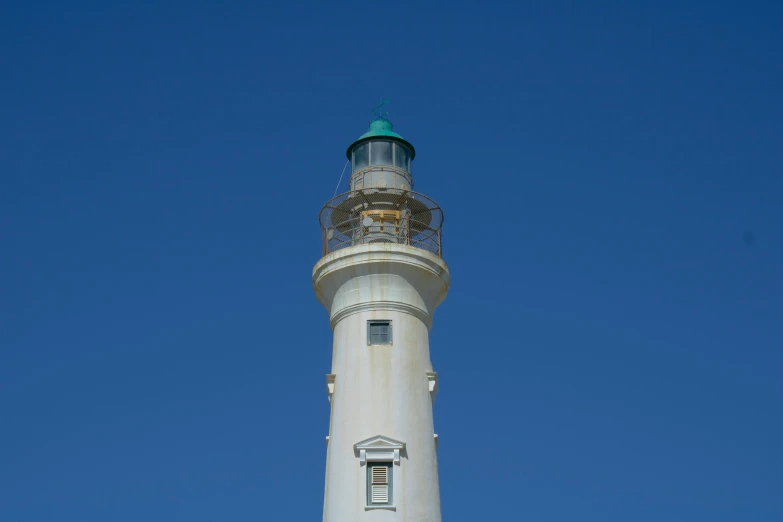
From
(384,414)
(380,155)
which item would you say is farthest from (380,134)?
(384,414)

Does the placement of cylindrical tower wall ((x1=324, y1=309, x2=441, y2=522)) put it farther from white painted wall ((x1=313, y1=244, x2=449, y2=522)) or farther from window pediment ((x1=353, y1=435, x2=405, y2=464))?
window pediment ((x1=353, y1=435, x2=405, y2=464))

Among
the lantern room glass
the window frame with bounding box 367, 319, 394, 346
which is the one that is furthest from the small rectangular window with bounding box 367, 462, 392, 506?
the lantern room glass

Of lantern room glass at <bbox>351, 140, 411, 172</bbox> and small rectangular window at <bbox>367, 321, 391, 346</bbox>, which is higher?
lantern room glass at <bbox>351, 140, 411, 172</bbox>

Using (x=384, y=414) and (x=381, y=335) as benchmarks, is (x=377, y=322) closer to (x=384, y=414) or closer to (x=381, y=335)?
(x=381, y=335)

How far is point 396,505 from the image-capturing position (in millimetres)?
29906

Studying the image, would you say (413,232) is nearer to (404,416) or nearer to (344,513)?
(404,416)

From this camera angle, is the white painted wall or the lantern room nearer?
the white painted wall

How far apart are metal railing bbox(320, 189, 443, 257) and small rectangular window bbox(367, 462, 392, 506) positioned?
624 centimetres

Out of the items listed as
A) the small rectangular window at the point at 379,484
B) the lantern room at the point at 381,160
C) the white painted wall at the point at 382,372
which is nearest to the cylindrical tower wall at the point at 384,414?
the white painted wall at the point at 382,372

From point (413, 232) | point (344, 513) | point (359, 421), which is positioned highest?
point (413, 232)

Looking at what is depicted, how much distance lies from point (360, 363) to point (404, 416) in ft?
6.06

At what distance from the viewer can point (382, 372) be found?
31.7 meters

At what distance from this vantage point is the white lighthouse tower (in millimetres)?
30316

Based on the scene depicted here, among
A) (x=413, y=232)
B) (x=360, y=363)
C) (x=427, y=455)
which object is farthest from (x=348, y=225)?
(x=427, y=455)
